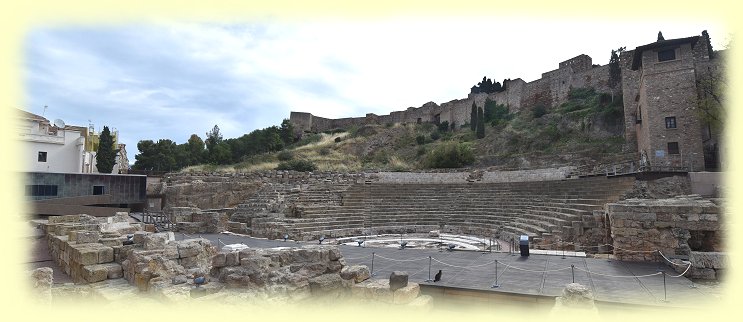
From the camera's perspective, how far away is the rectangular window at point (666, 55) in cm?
2119

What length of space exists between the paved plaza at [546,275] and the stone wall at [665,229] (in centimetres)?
63

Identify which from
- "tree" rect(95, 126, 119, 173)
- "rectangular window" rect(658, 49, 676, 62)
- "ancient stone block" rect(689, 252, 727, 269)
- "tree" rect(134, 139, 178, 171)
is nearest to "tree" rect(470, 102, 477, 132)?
"rectangular window" rect(658, 49, 676, 62)

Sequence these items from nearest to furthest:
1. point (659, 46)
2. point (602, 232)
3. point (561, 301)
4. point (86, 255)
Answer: point (561, 301) < point (86, 255) < point (602, 232) < point (659, 46)

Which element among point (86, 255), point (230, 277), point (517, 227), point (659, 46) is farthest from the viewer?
point (659, 46)

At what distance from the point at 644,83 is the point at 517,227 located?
45.1ft

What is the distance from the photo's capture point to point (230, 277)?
226 inches

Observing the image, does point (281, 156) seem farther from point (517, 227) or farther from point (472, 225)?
point (517, 227)

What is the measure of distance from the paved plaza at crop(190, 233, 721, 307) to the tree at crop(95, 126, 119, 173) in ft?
97.6

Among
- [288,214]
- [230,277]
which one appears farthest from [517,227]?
[230,277]

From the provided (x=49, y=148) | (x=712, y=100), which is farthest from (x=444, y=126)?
(x=49, y=148)

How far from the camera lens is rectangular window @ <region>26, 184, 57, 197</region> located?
69.2ft

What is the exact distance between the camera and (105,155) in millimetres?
32125

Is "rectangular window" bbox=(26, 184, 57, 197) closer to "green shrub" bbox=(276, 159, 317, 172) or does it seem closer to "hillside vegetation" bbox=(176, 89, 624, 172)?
"hillside vegetation" bbox=(176, 89, 624, 172)

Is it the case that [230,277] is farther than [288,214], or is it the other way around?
[288,214]
